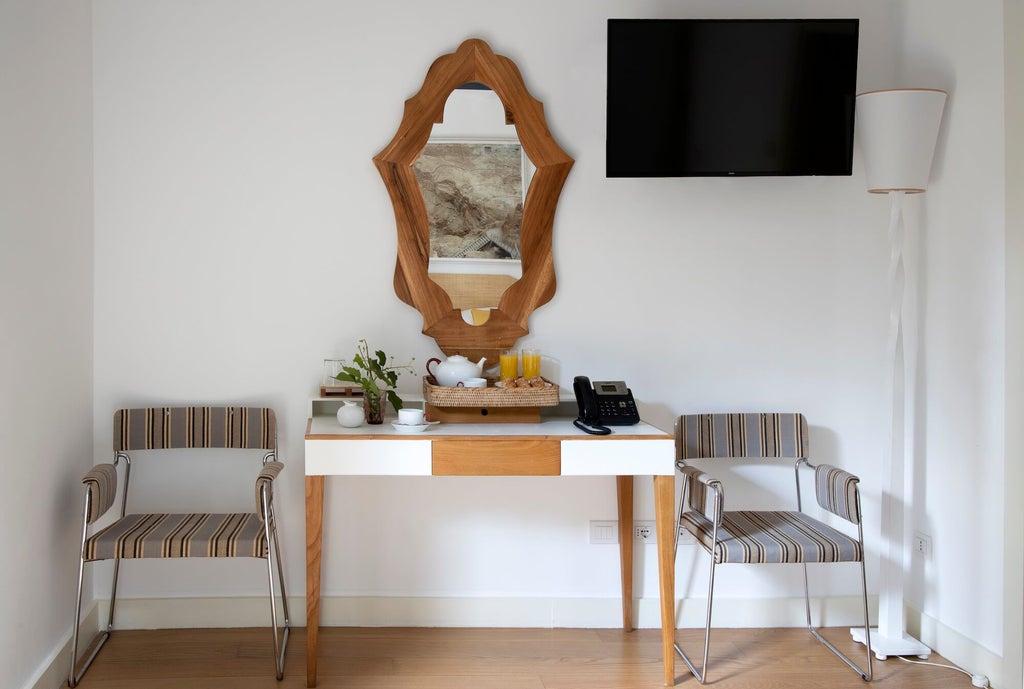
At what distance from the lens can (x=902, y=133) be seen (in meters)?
2.96

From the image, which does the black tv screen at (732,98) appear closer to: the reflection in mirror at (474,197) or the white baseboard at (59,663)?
the reflection in mirror at (474,197)

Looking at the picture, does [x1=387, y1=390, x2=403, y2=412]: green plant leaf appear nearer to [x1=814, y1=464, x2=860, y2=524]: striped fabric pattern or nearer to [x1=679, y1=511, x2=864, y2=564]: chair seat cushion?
[x1=679, y1=511, x2=864, y2=564]: chair seat cushion

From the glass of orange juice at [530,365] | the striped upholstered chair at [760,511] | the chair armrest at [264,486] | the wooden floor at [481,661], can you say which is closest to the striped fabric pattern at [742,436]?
the striped upholstered chair at [760,511]

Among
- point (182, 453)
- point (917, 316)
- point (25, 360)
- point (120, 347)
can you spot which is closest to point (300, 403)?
point (182, 453)

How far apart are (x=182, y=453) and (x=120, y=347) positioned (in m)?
0.44

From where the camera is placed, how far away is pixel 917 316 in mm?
3281

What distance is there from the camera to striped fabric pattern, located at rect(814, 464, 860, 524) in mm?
2912

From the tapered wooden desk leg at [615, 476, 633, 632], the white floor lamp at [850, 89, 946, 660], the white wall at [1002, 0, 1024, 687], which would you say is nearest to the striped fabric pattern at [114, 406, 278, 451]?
the tapered wooden desk leg at [615, 476, 633, 632]

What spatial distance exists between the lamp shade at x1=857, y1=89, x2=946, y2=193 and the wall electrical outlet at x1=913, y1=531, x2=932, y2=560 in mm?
1222

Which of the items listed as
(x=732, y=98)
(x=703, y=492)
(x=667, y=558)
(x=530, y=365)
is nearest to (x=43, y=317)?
(x=530, y=365)

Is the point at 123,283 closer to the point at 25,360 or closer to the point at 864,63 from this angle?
the point at 25,360

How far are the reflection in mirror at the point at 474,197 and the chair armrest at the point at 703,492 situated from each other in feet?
3.05

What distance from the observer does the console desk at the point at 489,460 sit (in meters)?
2.75

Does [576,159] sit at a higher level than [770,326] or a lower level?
higher
